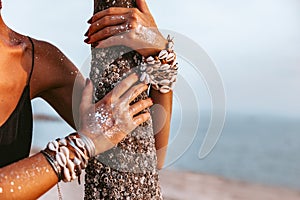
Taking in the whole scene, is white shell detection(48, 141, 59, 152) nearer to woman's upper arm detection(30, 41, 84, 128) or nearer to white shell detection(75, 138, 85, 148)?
white shell detection(75, 138, 85, 148)

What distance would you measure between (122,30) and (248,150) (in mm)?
26605

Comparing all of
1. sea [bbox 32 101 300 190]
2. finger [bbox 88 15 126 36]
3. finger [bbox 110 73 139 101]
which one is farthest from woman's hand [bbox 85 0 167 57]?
sea [bbox 32 101 300 190]

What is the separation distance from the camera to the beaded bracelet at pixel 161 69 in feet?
7.47

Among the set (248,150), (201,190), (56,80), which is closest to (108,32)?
(56,80)

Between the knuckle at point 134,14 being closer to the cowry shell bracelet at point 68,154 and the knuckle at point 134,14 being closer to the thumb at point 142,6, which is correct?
the thumb at point 142,6

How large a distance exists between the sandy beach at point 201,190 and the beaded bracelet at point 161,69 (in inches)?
367

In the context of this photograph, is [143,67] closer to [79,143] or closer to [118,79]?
[118,79]

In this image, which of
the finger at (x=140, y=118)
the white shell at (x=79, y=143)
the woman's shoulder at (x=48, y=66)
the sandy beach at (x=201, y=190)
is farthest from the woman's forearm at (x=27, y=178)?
the sandy beach at (x=201, y=190)

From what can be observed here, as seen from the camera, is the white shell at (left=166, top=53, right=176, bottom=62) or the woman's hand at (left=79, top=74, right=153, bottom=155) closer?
the woman's hand at (left=79, top=74, right=153, bottom=155)

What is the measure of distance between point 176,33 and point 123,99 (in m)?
0.42

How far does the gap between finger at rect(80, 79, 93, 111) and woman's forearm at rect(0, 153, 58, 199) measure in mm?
267

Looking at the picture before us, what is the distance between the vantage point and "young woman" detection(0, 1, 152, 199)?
2051mm

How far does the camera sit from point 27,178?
2.03 meters

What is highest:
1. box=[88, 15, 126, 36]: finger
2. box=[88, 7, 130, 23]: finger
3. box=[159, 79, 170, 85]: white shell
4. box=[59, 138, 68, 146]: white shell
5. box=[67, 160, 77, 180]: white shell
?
box=[88, 7, 130, 23]: finger
